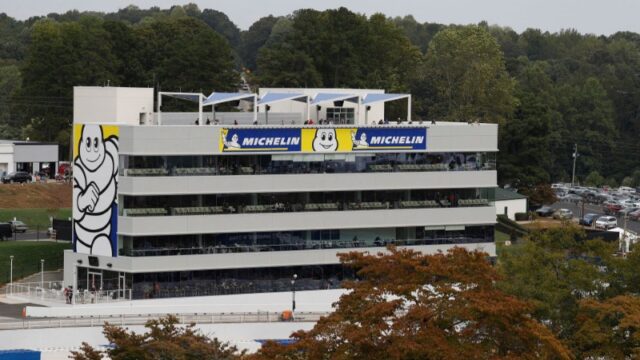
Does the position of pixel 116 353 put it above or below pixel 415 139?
below

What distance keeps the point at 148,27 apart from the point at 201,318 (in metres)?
80.7

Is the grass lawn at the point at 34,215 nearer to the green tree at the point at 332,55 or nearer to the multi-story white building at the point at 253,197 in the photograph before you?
the multi-story white building at the point at 253,197

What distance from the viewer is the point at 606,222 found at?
136 metres

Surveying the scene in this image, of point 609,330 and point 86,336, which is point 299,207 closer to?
point 86,336

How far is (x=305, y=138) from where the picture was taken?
316 feet

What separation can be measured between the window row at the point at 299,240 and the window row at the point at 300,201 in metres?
1.34

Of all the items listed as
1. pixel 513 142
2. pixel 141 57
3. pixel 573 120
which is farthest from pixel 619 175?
pixel 141 57

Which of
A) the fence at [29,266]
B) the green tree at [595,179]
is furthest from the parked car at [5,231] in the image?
the green tree at [595,179]

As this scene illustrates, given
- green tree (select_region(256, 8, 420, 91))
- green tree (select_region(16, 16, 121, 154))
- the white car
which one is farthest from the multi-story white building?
green tree (select_region(16, 16, 121, 154))

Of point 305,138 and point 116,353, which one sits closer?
point 116,353

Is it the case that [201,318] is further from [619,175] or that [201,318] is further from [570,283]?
[619,175]

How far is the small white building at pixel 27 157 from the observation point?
131500 millimetres

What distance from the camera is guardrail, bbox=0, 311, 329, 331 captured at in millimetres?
84625

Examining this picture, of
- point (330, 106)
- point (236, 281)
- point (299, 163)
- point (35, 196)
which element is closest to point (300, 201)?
point (299, 163)
